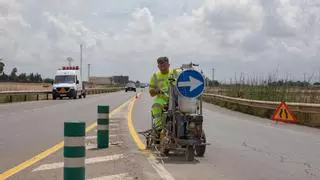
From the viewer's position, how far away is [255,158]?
12.0m

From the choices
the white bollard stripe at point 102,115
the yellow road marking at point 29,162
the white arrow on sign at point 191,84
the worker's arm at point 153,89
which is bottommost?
the yellow road marking at point 29,162

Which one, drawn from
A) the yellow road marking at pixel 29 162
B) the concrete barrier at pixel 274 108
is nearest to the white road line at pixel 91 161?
the yellow road marking at pixel 29 162

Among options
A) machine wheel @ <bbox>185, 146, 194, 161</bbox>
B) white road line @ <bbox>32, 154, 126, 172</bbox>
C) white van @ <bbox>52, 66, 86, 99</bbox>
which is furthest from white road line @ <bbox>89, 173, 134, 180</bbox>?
white van @ <bbox>52, 66, 86, 99</bbox>

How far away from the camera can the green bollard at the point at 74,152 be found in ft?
21.9

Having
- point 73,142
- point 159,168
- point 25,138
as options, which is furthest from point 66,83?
point 73,142

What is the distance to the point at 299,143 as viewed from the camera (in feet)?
49.9

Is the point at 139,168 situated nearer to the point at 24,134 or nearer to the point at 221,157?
the point at 221,157

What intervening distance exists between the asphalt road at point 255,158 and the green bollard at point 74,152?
286cm

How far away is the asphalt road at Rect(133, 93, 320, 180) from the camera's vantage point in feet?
32.1

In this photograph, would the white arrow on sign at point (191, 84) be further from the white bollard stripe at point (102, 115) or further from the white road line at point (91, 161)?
the white bollard stripe at point (102, 115)

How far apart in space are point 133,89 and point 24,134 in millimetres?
97955

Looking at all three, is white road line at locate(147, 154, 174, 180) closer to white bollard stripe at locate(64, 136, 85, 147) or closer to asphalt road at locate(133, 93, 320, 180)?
asphalt road at locate(133, 93, 320, 180)

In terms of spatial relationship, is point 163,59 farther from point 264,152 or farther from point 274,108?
point 274,108

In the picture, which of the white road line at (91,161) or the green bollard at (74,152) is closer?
the green bollard at (74,152)
